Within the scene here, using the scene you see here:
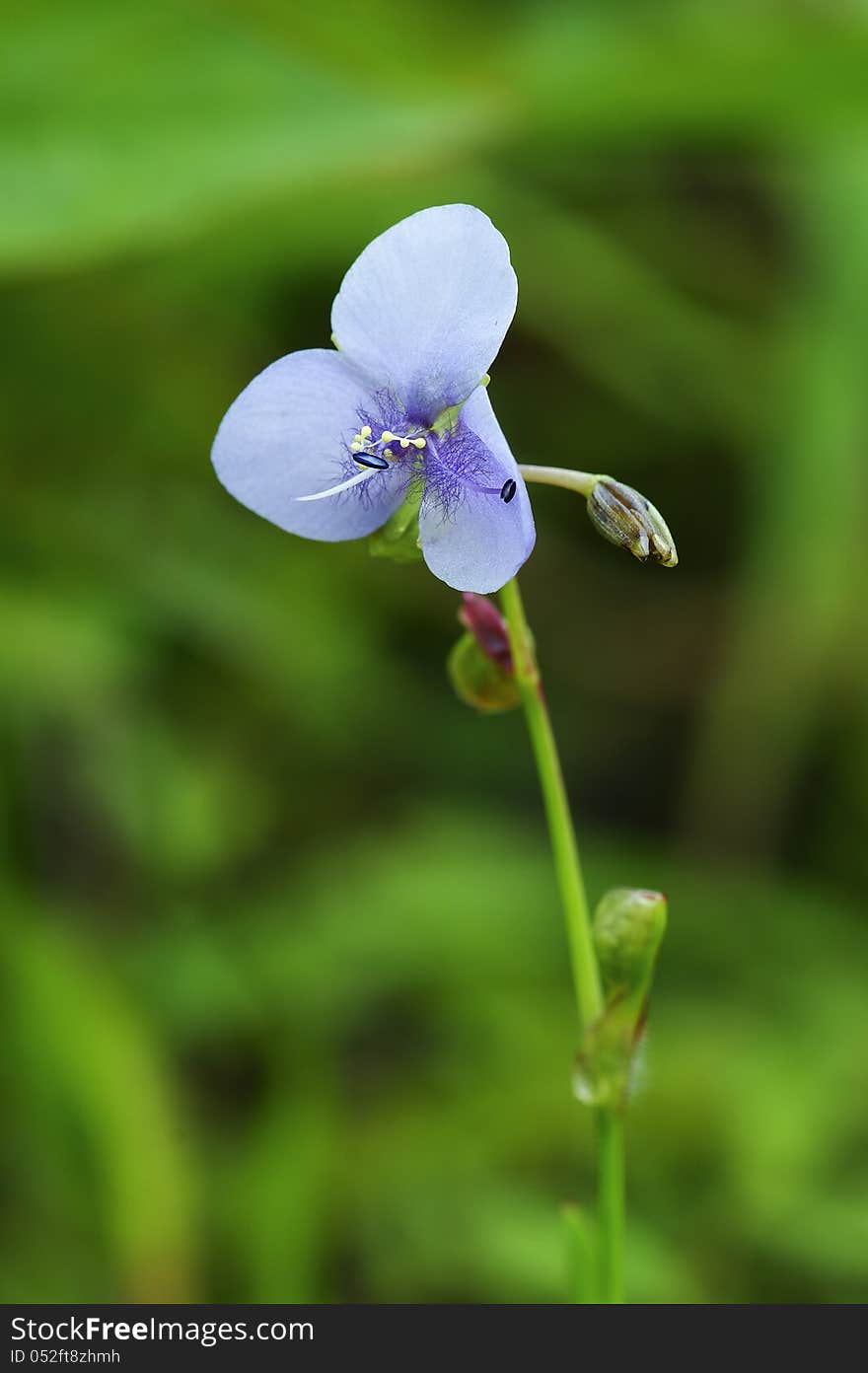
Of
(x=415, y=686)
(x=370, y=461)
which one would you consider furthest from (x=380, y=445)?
(x=415, y=686)

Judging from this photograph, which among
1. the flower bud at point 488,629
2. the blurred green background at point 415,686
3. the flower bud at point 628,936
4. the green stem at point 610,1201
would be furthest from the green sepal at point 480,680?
the blurred green background at point 415,686

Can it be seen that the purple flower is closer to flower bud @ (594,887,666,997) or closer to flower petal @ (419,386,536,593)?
flower petal @ (419,386,536,593)

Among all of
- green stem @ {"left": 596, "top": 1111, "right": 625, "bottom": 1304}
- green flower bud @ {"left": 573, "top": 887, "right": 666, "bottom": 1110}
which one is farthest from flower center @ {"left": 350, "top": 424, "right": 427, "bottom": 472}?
green stem @ {"left": 596, "top": 1111, "right": 625, "bottom": 1304}

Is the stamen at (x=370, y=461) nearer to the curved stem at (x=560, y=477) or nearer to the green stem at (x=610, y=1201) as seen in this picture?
the curved stem at (x=560, y=477)

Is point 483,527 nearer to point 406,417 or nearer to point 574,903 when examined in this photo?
point 406,417

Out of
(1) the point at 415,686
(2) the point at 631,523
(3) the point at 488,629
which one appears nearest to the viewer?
(2) the point at 631,523
